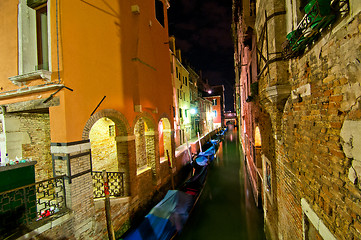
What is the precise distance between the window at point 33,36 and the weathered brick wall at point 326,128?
6.20m

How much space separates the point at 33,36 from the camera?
4797mm

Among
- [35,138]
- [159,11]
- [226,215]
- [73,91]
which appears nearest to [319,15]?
[73,91]

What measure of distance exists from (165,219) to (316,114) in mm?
5322

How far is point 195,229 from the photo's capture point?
7.52m

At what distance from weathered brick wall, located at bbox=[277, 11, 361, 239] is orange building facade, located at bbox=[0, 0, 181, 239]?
5.11 m

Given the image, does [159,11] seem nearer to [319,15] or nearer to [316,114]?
[319,15]

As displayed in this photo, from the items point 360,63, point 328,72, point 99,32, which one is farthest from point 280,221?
point 99,32

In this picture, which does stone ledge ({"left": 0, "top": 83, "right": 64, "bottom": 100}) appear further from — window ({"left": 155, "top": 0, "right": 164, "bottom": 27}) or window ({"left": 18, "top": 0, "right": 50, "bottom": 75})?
window ({"left": 155, "top": 0, "right": 164, "bottom": 27})

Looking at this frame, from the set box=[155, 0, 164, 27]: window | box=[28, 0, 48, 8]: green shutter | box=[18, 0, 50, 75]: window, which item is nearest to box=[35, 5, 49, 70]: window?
box=[18, 0, 50, 75]: window

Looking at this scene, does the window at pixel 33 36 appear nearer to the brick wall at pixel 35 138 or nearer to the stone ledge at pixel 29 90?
the stone ledge at pixel 29 90

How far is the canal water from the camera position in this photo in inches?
281

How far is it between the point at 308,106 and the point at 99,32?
20.1ft

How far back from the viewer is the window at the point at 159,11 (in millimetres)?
9685

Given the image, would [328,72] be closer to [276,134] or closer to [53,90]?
[276,134]
